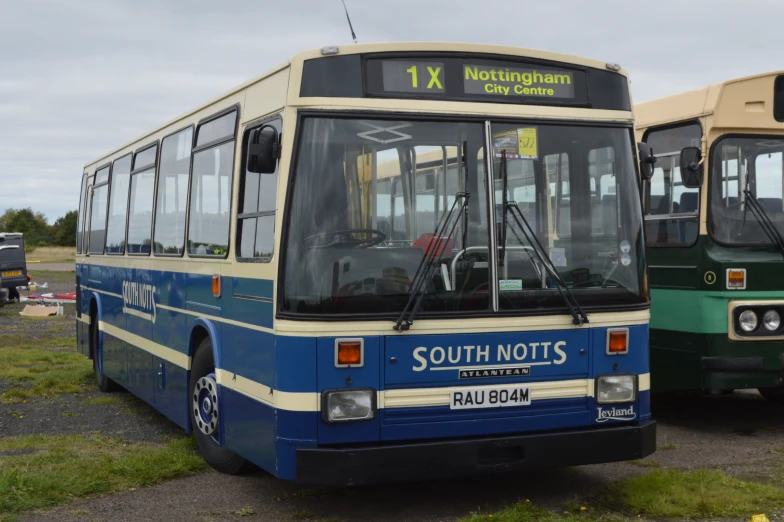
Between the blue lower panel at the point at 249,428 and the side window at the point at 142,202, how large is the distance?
2974 mm

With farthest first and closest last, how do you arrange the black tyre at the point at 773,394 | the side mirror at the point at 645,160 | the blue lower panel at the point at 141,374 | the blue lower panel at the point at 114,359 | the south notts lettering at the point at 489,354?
the blue lower panel at the point at 114,359, the black tyre at the point at 773,394, the blue lower panel at the point at 141,374, the side mirror at the point at 645,160, the south notts lettering at the point at 489,354

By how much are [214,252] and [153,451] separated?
1.94 m

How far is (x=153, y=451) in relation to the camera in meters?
8.38

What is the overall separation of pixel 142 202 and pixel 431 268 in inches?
187

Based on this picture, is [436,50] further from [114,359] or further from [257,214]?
[114,359]

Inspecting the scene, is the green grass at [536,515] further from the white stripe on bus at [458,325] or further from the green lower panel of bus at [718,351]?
the green lower panel of bus at [718,351]

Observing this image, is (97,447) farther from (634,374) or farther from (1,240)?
(1,240)

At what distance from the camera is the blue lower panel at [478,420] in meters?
6.15

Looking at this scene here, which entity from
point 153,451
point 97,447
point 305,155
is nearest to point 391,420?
point 305,155

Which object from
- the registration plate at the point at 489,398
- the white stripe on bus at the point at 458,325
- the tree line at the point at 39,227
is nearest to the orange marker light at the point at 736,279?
the white stripe on bus at the point at 458,325

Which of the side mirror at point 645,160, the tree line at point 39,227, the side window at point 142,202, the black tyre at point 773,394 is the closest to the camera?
the side mirror at point 645,160

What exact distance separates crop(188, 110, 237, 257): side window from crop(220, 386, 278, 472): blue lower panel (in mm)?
1018

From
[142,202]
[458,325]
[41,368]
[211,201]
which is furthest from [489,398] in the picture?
[41,368]

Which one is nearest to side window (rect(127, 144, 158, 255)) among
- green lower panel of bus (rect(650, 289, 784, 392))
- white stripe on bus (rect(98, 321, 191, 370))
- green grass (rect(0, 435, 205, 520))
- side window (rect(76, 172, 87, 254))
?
white stripe on bus (rect(98, 321, 191, 370))
